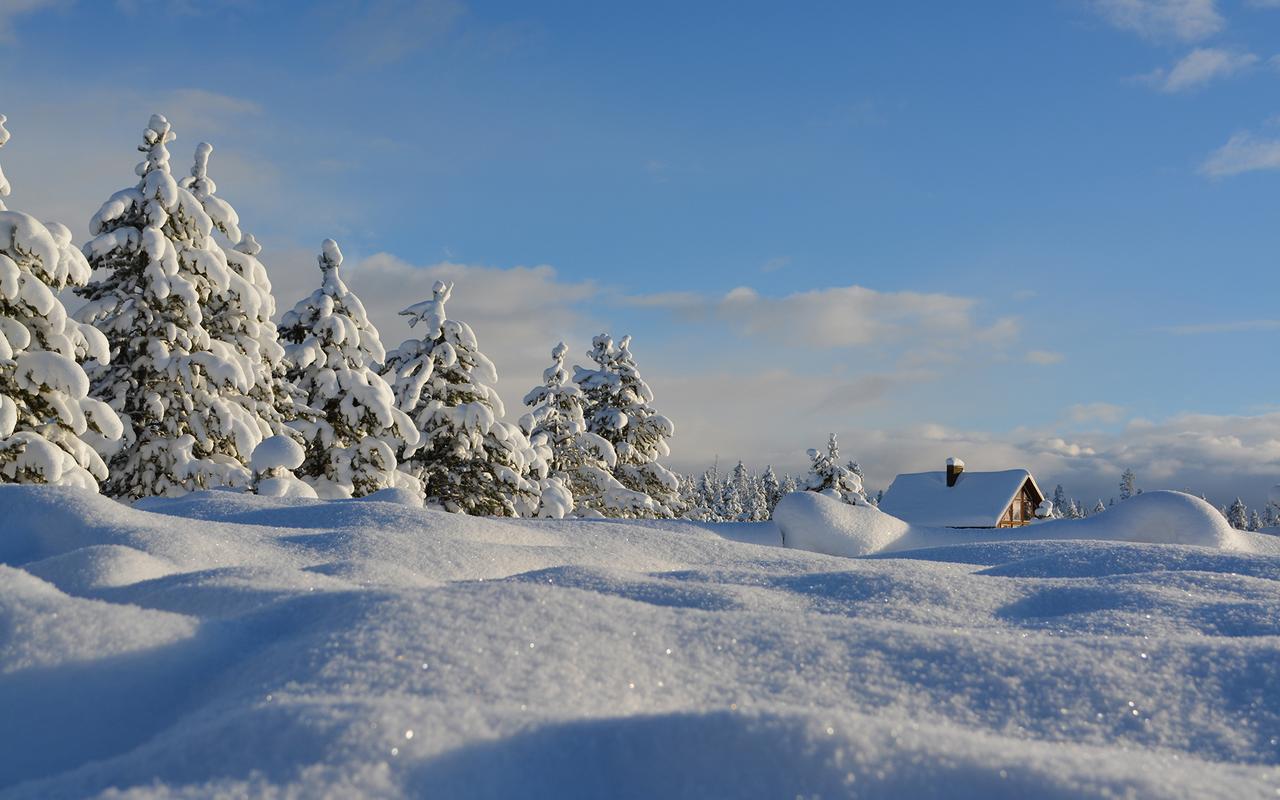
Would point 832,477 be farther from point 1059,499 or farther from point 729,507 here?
point 1059,499

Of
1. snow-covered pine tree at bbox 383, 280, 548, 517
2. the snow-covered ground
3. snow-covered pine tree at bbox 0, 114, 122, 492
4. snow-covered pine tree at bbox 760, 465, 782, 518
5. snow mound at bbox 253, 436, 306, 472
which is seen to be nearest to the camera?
the snow-covered ground

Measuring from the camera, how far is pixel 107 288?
16.1 m

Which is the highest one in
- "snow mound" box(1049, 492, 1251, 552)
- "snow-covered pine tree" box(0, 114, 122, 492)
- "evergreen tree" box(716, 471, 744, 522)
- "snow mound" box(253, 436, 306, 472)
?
"snow-covered pine tree" box(0, 114, 122, 492)

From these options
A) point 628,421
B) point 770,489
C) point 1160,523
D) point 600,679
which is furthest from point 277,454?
point 770,489

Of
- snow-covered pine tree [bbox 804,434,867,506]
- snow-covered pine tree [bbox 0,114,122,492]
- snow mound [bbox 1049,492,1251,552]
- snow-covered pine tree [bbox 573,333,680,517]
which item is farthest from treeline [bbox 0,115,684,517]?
snow-covered pine tree [bbox 804,434,867,506]

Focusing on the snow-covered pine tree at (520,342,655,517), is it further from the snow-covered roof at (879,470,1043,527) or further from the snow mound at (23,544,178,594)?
the snow mound at (23,544,178,594)

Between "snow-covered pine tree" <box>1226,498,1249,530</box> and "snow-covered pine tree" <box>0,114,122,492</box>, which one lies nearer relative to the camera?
"snow-covered pine tree" <box>0,114,122,492</box>

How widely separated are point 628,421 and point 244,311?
1401cm

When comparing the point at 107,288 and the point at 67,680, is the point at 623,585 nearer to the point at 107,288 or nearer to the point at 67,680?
the point at 67,680

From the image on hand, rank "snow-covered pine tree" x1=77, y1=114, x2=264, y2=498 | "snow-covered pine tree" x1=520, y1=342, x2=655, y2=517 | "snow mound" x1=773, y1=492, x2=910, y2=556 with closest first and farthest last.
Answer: "snow mound" x1=773, y1=492, x2=910, y2=556
"snow-covered pine tree" x1=77, y1=114, x2=264, y2=498
"snow-covered pine tree" x1=520, y1=342, x2=655, y2=517

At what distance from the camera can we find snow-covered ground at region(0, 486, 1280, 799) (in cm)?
137

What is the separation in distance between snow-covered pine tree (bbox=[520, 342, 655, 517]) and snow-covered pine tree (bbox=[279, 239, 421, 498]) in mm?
7349

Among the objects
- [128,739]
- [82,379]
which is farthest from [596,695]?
[82,379]

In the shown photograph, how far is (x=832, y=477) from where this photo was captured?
33.7 metres
